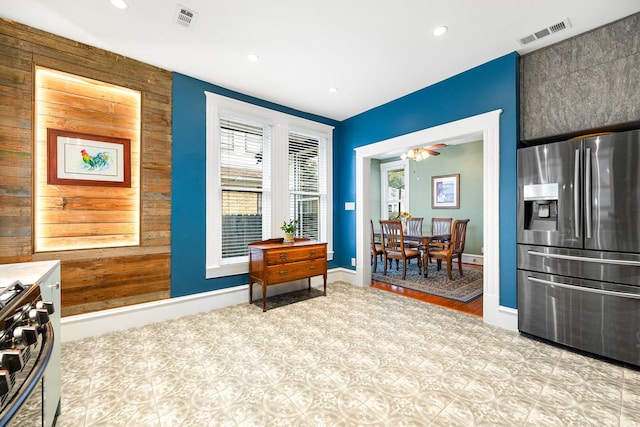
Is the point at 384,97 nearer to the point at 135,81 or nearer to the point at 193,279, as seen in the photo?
the point at 135,81

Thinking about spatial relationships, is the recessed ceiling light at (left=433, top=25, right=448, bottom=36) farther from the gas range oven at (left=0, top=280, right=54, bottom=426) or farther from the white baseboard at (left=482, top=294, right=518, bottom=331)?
the gas range oven at (left=0, top=280, right=54, bottom=426)

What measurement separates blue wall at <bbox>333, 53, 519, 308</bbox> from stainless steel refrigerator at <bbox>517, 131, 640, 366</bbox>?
13 cm

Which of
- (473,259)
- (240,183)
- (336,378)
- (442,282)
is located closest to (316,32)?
(240,183)

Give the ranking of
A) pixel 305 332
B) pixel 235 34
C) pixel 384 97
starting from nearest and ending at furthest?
pixel 235 34 < pixel 305 332 < pixel 384 97

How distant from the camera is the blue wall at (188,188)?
3.14 m

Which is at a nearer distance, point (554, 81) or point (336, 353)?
point (336, 353)

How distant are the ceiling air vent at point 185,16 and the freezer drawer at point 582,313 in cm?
370

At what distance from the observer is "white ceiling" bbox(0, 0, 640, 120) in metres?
2.15

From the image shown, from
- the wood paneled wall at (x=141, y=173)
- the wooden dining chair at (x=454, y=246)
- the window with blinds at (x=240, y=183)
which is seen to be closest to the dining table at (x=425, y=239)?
the wooden dining chair at (x=454, y=246)

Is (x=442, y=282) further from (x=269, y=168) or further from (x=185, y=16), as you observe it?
(x=185, y=16)

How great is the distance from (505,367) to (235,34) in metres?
3.54

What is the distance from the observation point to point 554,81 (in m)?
2.61

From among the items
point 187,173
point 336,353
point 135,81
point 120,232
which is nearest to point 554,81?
point 336,353

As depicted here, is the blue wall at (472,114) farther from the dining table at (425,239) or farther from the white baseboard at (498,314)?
the dining table at (425,239)
